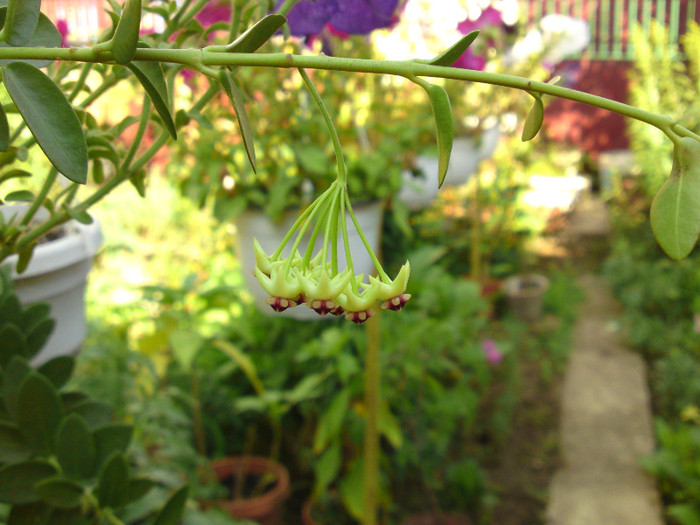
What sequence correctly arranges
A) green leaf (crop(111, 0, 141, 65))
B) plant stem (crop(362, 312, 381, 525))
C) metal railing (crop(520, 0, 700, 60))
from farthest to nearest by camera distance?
metal railing (crop(520, 0, 700, 60)), plant stem (crop(362, 312, 381, 525)), green leaf (crop(111, 0, 141, 65))

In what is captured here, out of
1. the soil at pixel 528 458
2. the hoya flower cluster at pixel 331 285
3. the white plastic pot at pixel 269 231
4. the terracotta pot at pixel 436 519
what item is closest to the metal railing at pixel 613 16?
the soil at pixel 528 458

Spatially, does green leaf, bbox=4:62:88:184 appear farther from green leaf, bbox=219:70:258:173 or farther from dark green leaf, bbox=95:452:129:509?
dark green leaf, bbox=95:452:129:509

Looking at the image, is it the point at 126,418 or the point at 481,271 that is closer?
the point at 126,418

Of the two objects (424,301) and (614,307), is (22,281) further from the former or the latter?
(614,307)

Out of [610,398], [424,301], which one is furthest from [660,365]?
[424,301]

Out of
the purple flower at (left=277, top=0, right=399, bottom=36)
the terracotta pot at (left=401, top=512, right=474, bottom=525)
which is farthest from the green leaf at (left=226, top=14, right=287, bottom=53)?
the terracotta pot at (left=401, top=512, right=474, bottom=525)
